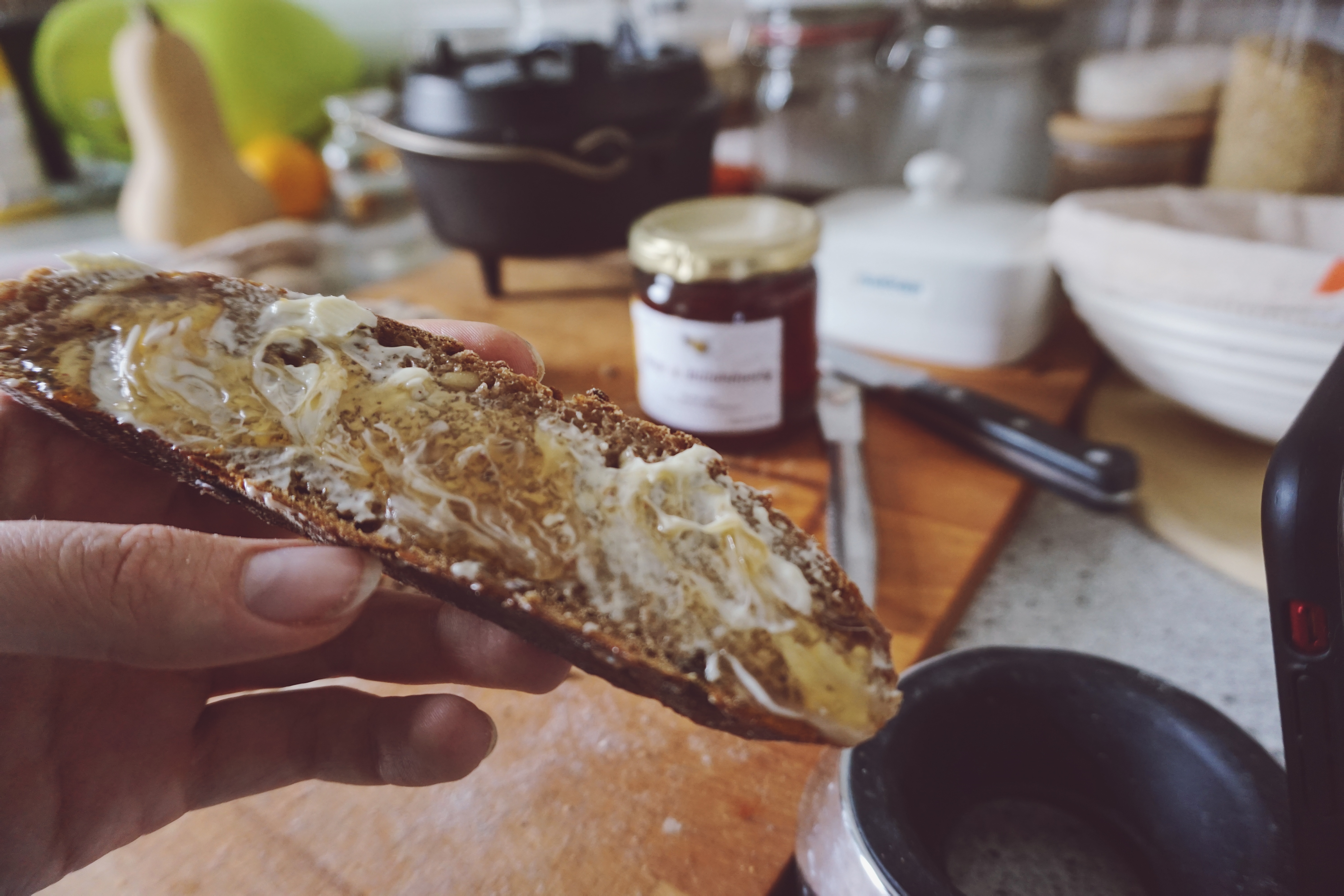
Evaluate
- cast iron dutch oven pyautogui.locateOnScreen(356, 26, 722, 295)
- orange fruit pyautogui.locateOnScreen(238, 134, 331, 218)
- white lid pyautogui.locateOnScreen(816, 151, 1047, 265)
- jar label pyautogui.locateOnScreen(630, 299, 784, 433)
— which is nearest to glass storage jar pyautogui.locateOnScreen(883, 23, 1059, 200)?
white lid pyautogui.locateOnScreen(816, 151, 1047, 265)

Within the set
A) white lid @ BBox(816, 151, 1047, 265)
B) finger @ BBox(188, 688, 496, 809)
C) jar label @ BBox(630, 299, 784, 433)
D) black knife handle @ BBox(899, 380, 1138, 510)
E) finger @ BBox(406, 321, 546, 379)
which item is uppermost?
finger @ BBox(406, 321, 546, 379)

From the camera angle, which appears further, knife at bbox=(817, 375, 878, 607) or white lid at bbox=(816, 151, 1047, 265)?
white lid at bbox=(816, 151, 1047, 265)

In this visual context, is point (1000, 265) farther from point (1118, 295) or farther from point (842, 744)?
point (842, 744)

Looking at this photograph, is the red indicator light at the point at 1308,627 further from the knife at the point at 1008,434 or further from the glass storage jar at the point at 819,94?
the glass storage jar at the point at 819,94

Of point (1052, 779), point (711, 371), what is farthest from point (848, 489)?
point (1052, 779)

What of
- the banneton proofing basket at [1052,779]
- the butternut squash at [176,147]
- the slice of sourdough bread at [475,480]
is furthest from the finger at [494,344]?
the butternut squash at [176,147]

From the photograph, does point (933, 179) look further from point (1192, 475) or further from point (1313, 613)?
point (1313, 613)

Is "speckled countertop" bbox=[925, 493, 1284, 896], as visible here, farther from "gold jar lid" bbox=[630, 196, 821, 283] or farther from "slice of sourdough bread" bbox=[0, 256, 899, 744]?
"gold jar lid" bbox=[630, 196, 821, 283]

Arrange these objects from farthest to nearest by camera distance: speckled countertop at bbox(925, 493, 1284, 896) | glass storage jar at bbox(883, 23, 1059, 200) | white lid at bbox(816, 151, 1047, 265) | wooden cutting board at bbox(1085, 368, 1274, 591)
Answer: glass storage jar at bbox(883, 23, 1059, 200), white lid at bbox(816, 151, 1047, 265), wooden cutting board at bbox(1085, 368, 1274, 591), speckled countertop at bbox(925, 493, 1284, 896)

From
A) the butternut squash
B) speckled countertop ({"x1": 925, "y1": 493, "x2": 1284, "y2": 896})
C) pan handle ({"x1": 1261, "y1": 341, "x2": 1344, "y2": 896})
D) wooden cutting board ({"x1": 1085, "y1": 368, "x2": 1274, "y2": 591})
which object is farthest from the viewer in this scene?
the butternut squash
